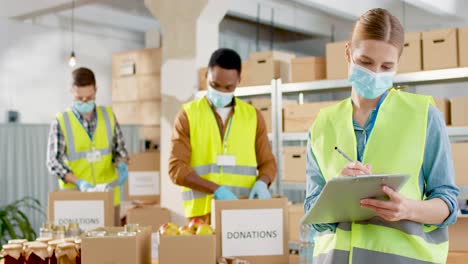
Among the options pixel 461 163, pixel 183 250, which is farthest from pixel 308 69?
pixel 183 250

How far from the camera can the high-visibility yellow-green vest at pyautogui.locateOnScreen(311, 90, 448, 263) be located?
1.44 m

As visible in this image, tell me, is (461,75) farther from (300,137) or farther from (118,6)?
(118,6)

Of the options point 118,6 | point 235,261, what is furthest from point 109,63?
point 235,261

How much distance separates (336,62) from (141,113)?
10.4 feet

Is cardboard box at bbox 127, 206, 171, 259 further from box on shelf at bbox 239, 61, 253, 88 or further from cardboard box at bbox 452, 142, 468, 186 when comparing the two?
cardboard box at bbox 452, 142, 468, 186

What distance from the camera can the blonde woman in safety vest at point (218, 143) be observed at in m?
3.08

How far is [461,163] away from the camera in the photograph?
4199 mm

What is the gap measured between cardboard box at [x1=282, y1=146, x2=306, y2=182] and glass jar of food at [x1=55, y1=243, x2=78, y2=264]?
2944 mm

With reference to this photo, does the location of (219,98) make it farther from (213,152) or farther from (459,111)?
(459,111)

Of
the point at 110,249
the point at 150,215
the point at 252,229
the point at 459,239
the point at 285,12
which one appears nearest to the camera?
the point at 110,249

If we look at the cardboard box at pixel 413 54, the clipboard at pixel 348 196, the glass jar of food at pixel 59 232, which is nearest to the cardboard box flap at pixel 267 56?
the cardboard box at pixel 413 54

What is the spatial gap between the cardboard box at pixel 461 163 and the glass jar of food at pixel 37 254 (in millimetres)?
2905

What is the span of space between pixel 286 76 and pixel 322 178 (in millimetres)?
3756

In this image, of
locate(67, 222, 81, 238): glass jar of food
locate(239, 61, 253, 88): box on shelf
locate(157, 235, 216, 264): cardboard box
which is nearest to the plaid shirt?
locate(67, 222, 81, 238): glass jar of food
